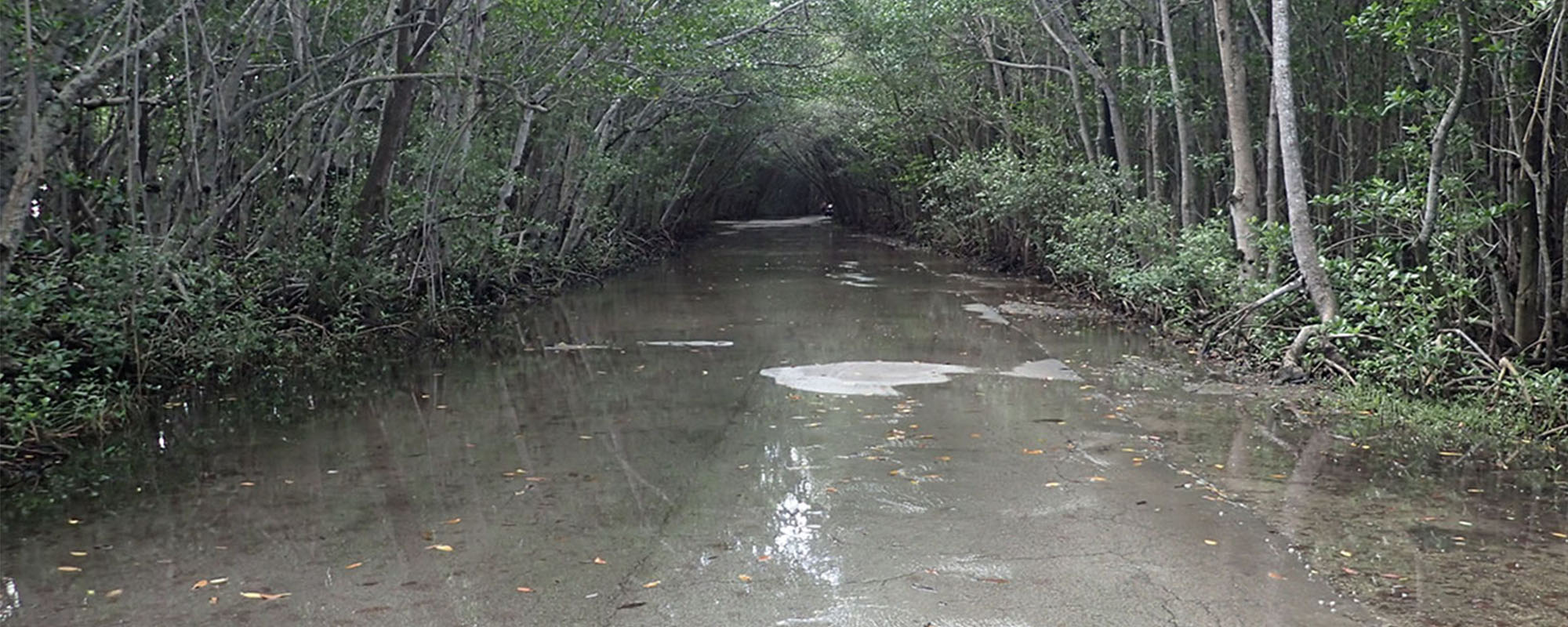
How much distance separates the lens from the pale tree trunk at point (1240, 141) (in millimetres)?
13867

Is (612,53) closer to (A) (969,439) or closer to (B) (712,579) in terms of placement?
(A) (969,439)

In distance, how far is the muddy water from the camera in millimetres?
5465

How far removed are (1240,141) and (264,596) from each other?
11.8 metres

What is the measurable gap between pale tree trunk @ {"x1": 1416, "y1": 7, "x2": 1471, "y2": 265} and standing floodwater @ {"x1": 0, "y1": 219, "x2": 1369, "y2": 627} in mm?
2451

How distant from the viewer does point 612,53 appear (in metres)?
17.2

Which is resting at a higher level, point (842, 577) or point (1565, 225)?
point (1565, 225)

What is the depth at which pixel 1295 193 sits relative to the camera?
11.8 metres

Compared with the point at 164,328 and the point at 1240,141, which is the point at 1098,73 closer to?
the point at 1240,141

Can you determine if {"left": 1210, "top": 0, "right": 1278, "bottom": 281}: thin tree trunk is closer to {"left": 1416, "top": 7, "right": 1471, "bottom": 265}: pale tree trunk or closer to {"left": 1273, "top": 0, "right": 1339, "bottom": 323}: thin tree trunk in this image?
{"left": 1273, "top": 0, "right": 1339, "bottom": 323}: thin tree trunk

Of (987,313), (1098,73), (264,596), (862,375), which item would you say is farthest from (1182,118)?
(264,596)

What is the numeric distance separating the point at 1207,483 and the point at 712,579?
3.40 metres

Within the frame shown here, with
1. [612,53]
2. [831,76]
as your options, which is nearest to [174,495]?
[612,53]

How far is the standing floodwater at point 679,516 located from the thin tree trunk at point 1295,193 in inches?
59.3

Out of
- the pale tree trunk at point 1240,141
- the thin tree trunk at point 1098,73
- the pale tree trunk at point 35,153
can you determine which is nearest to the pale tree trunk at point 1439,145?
the pale tree trunk at point 1240,141
